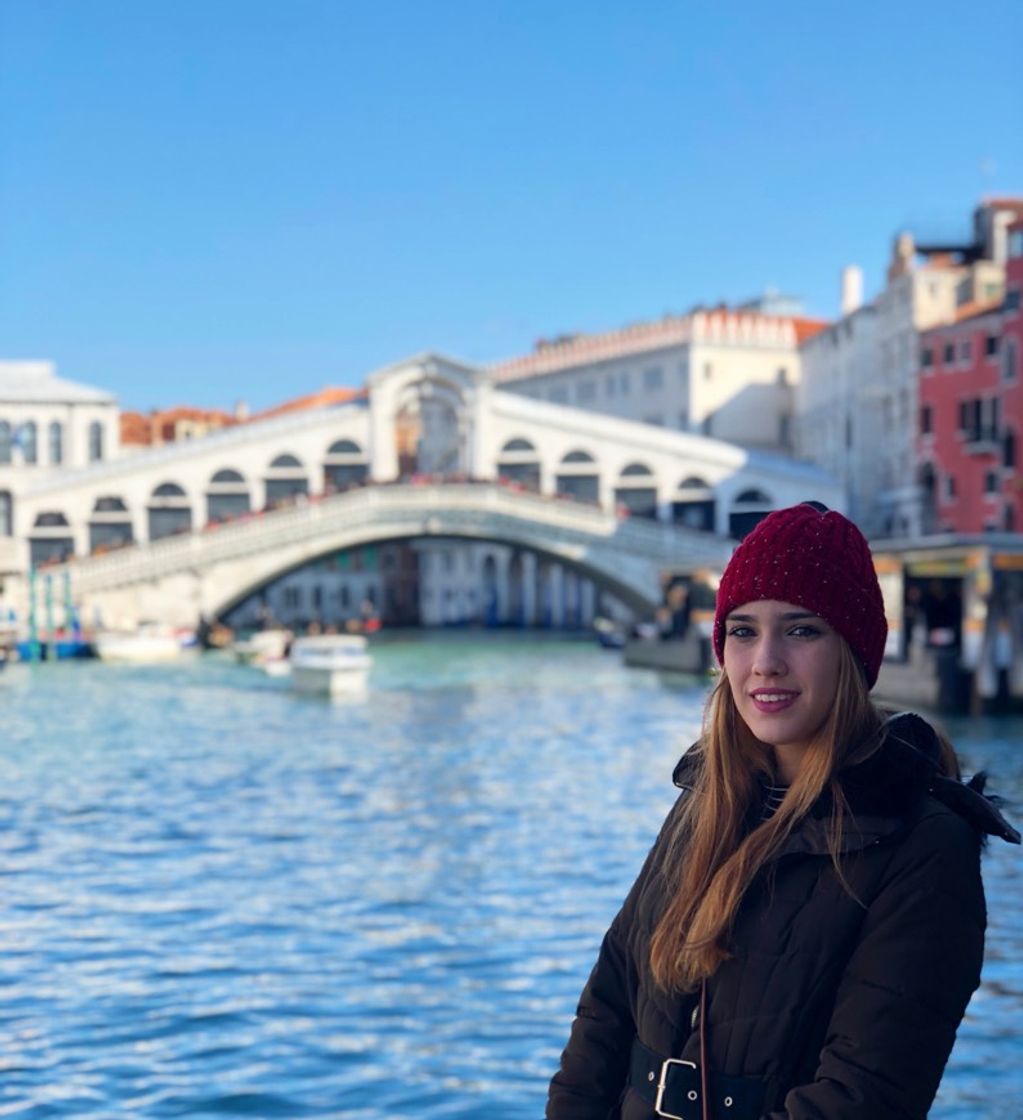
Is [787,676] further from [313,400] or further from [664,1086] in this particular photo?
[313,400]

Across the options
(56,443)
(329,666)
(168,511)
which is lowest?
(329,666)

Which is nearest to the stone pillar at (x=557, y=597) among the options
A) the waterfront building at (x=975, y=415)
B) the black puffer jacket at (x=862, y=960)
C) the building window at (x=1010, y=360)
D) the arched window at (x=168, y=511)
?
the arched window at (x=168, y=511)

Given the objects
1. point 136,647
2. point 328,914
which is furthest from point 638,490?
point 328,914

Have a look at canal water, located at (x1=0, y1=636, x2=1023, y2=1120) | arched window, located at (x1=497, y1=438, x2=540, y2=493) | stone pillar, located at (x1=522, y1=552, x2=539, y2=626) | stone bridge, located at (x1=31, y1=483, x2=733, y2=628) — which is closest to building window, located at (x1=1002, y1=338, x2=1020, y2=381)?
stone bridge, located at (x1=31, y1=483, x2=733, y2=628)

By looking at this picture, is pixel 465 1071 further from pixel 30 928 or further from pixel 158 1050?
pixel 30 928

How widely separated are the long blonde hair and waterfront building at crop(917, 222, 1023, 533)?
29431 millimetres

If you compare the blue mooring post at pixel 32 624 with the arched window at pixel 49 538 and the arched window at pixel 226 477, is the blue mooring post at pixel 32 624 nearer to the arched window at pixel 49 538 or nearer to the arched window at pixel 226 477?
the arched window at pixel 49 538

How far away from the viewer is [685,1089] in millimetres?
1874

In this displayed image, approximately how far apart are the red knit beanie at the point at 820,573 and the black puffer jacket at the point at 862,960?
0.33 ft

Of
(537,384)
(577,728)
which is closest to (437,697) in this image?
(577,728)

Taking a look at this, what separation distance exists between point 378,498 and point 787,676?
35173mm

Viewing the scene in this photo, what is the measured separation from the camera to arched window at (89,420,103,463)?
41.7m

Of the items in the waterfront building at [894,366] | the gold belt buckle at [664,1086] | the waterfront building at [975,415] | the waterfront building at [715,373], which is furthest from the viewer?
the waterfront building at [715,373]

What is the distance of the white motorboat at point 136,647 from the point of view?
32.5 m
